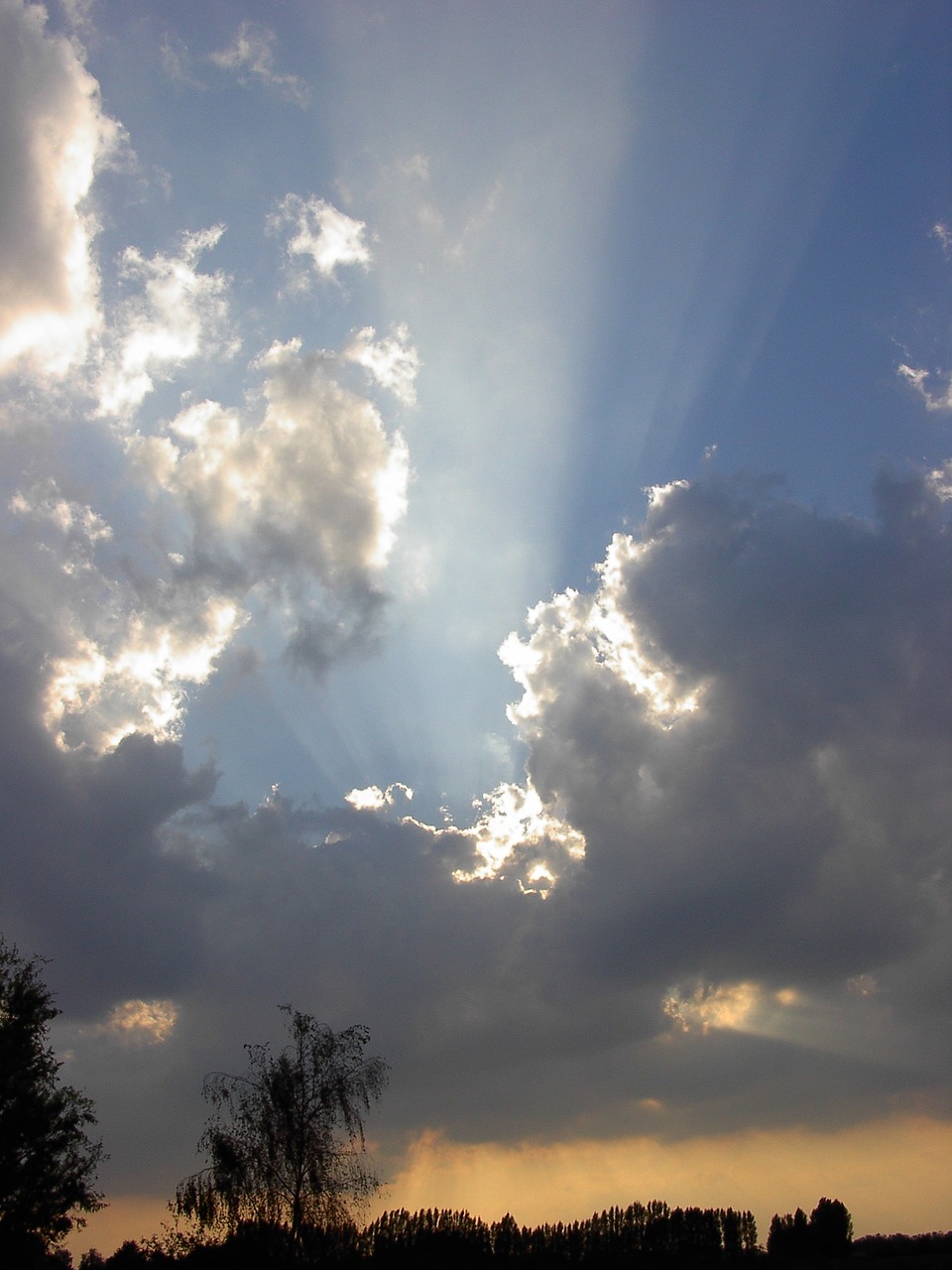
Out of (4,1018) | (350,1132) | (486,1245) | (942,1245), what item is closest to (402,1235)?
(486,1245)

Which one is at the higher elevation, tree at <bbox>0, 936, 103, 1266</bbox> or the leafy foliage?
tree at <bbox>0, 936, 103, 1266</bbox>

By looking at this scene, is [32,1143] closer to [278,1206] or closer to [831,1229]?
[278,1206]

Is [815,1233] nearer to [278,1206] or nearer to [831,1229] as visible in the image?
[831,1229]

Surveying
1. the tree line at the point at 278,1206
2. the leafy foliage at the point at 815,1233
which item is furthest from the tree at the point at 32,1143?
the leafy foliage at the point at 815,1233

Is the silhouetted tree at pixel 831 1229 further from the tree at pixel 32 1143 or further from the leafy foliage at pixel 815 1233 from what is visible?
the tree at pixel 32 1143

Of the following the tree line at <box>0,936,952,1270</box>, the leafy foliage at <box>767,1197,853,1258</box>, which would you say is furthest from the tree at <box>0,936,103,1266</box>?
the leafy foliage at <box>767,1197,853,1258</box>

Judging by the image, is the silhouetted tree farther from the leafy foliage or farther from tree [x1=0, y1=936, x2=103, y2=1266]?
tree [x1=0, y1=936, x2=103, y2=1266]

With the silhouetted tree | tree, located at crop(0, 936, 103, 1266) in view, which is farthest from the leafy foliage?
tree, located at crop(0, 936, 103, 1266)

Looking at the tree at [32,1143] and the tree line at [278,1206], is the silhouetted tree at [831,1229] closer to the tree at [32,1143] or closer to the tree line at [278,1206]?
the tree line at [278,1206]

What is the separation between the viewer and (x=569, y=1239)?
50.2 m

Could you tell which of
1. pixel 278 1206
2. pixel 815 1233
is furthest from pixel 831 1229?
pixel 278 1206

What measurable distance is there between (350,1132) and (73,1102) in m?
14.6

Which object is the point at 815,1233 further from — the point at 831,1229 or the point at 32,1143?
the point at 32,1143

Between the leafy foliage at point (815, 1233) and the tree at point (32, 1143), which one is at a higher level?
the tree at point (32, 1143)
